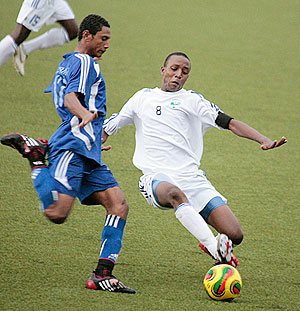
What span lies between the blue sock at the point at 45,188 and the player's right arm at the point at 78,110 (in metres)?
0.48

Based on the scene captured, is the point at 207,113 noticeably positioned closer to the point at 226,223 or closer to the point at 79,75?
the point at 226,223

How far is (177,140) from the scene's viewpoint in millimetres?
4848

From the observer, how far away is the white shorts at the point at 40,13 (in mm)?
7004

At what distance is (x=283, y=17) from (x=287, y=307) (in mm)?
12997

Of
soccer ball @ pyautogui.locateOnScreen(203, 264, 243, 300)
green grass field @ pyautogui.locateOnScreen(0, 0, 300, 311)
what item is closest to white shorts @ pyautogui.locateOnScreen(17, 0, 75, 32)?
green grass field @ pyautogui.locateOnScreen(0, 0, 300, 311)

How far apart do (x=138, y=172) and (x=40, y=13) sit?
2.20 metres

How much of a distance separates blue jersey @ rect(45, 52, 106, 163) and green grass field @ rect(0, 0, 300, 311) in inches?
37.1

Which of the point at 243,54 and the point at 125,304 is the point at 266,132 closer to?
the point at 243,54

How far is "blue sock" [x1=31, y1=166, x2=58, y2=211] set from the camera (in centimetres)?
411

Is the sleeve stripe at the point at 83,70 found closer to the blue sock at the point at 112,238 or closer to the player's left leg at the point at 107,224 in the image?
the player's left leg at the point at 107,224

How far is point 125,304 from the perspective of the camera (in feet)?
13.0

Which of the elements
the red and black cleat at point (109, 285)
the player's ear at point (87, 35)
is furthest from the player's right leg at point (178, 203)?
the player's ear at point (87, 35)

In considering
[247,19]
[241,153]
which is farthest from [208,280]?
[247,19]

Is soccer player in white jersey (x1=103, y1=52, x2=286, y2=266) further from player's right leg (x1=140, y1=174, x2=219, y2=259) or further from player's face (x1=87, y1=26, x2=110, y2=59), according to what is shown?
player's face (x1=87, y1=26, x2=110, y2=59)
